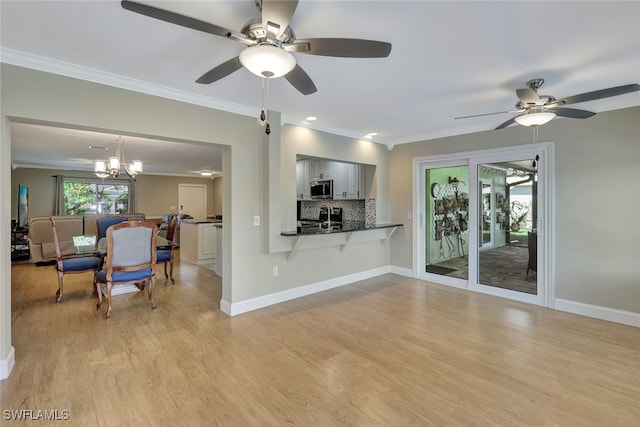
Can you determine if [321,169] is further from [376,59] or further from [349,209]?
[376,59]

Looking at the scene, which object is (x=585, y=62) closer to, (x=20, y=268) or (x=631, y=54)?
(x=631, y=54)

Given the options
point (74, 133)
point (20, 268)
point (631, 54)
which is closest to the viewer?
point (631, 54)

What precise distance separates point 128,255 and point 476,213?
15.8ft

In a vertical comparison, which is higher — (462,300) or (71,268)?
(71,268)

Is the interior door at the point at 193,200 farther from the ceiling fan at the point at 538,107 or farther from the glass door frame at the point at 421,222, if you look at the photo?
the ceiling fan at the point at 538,107

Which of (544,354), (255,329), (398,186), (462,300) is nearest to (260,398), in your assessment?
(255,329)

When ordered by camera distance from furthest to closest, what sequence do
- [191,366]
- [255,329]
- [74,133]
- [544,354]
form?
[74,133]
[255,329]
[544,354]
[191,366]

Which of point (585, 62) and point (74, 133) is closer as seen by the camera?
point (585, 62)

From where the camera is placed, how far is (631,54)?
7.42 ft

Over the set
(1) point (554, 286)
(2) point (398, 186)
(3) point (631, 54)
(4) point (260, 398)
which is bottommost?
(4) point (260, 398)

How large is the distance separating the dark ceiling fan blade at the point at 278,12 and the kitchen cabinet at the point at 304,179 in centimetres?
472

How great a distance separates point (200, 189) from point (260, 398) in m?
10.4

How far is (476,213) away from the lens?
4.52 metres

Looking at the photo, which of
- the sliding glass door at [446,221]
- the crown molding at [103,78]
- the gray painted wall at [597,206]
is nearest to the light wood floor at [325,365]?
the gray painted wall at [597,206]
